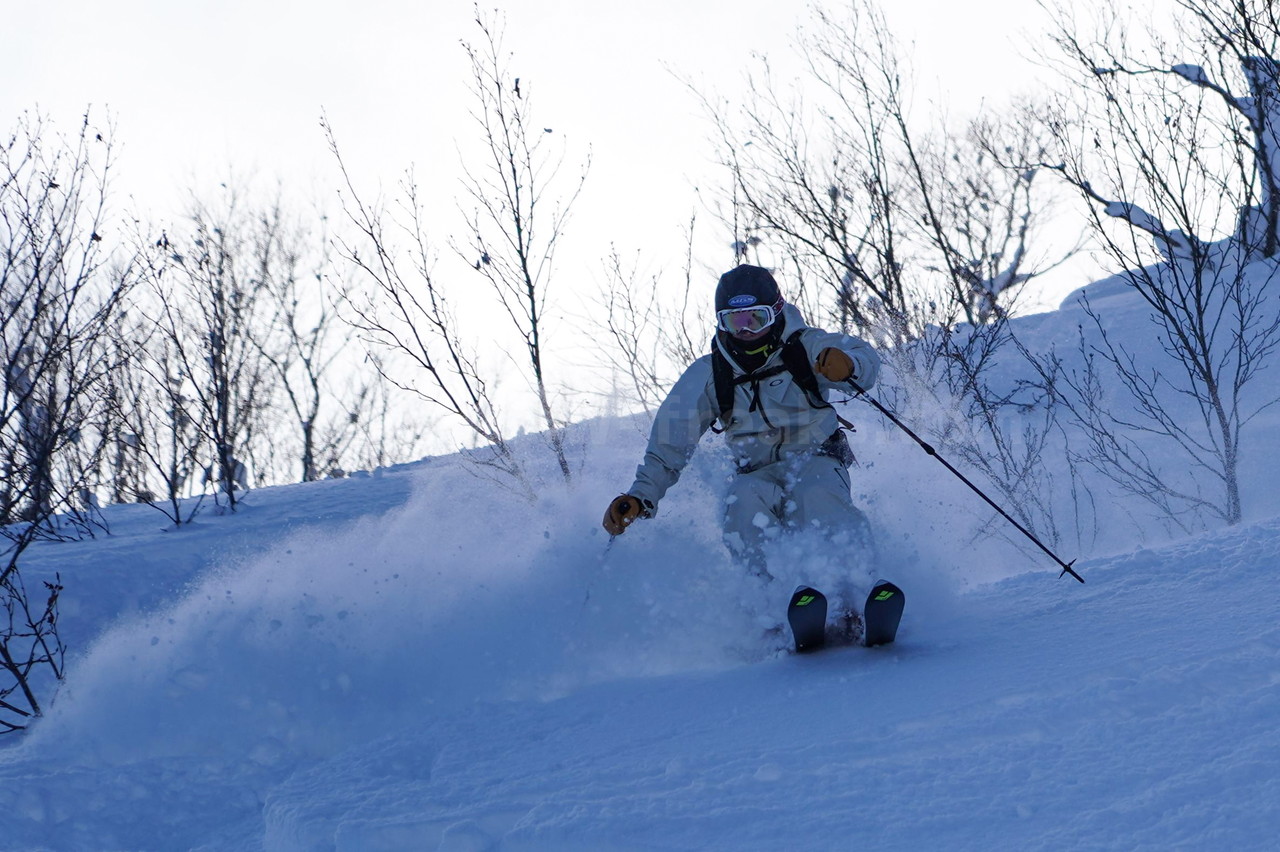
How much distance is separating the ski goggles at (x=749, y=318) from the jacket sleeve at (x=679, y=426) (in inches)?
9.8

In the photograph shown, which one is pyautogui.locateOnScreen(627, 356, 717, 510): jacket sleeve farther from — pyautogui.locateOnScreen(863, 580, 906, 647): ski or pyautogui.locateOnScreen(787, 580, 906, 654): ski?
pyautogui.locateOnScreen(863, 580, 906, 647): ski

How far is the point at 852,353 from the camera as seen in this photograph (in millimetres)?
3656

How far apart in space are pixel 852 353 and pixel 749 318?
1.31 ft

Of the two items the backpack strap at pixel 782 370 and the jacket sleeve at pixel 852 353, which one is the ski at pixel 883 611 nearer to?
the jacket sleeve at pixel 852 353

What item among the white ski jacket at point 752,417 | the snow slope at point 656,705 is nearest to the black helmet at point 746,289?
the white ski jacket at point 752,417

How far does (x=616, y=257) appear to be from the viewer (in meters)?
7.88

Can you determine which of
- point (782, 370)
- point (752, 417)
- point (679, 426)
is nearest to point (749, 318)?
point (782, 370)

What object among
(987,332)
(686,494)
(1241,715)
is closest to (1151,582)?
(1241,715)

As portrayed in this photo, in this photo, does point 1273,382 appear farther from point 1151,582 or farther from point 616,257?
point 1151,582

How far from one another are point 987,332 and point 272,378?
1158 cm

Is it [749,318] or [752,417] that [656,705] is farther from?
[749,318]

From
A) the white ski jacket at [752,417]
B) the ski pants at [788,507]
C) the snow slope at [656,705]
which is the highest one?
the white ski jacket at [752,417]

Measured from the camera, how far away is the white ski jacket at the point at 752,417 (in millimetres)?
3770

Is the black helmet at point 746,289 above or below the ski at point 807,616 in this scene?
above
